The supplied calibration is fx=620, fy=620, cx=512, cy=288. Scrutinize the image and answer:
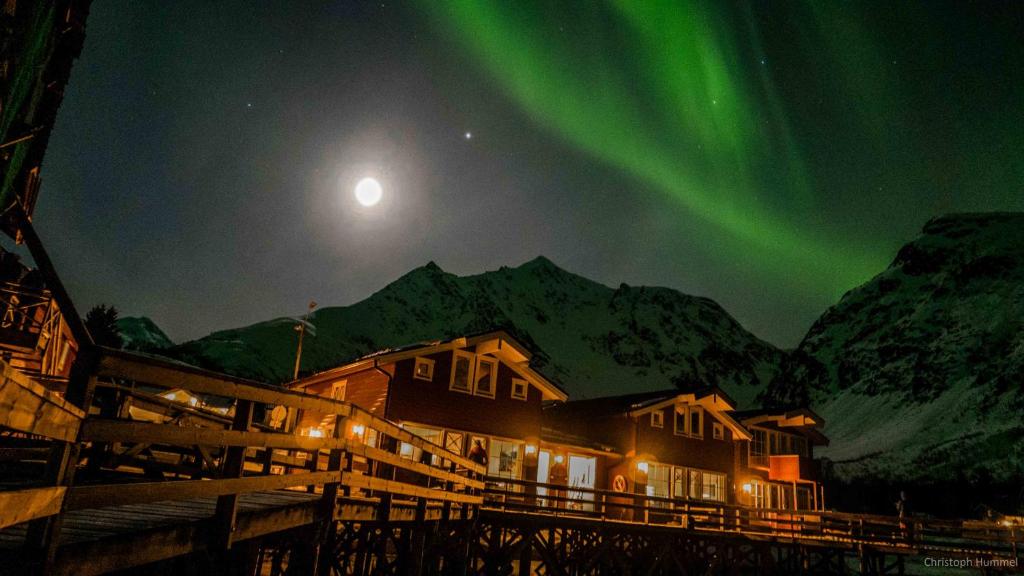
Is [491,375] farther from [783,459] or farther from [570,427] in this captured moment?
[783,459]

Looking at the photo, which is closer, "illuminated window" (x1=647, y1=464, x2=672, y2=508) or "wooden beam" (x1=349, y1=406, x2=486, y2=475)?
"wooden beam" (x1=349, y1=406, x2=486, y2=475)

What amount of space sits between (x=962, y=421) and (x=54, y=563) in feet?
365

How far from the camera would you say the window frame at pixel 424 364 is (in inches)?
1026

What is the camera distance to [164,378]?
154 inches

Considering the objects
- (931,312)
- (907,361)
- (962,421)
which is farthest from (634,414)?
(931,312)

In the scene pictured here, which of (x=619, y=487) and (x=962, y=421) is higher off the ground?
(x=962, y=421)

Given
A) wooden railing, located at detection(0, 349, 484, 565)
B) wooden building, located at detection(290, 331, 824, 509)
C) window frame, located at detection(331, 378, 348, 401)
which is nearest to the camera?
wooden railing, located at detection(0, 349, 484, 565)

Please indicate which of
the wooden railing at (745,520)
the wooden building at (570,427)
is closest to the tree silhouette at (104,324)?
the wooden building at (570,427)

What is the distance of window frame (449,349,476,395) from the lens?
27.1 meters

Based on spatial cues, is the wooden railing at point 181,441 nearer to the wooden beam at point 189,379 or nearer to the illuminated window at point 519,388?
the wooden beam at point 189,379

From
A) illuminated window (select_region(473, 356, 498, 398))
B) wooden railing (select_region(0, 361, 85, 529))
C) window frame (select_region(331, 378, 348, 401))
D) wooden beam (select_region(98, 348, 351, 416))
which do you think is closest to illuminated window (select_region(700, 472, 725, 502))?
illuminated window (select_region(473, 356, 498, 398))

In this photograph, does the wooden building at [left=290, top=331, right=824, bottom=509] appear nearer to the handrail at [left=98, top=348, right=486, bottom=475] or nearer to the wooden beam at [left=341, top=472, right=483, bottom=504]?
the wooden beam at [left=341, top=472, right=483, bottom=504]

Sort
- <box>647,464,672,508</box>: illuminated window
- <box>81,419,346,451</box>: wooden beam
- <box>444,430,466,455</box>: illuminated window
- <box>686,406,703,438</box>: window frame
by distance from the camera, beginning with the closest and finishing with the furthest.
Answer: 1. <box>81,419,346,451</box>: wooden beam
2. <box>444,430,466,455</box>: illuminated window
3. <box>647,464,672,508</box>: illuminated window
4. <box>686,406,703,438</box>: window frame

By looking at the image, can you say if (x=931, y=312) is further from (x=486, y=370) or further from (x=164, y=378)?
(x=164, y=378)
